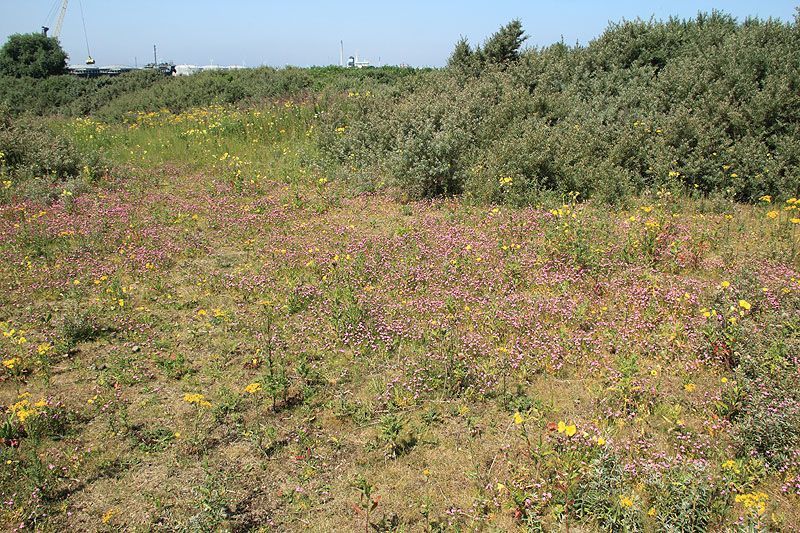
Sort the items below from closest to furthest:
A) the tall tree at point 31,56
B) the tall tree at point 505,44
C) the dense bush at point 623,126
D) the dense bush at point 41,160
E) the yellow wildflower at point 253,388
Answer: the yellow wildflower at point 253,388 → the dense bush at point 623,126 → the dense bush at point 41,160 → the tall tree at point 505,44 → the tall tree at point 31,56

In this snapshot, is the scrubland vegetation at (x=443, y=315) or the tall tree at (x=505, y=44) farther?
the tall tree at (x=505, y=44)

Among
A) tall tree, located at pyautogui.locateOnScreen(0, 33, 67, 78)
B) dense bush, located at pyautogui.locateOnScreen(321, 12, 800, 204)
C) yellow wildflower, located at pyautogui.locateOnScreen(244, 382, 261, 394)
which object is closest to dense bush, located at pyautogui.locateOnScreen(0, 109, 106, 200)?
dense bush, located at pyautogui.locateOnScreen(321, 12, 800, 204)

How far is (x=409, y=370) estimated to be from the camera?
4.96 m

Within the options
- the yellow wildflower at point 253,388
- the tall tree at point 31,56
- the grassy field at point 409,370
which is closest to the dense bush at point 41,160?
the grassy field at point 409,370

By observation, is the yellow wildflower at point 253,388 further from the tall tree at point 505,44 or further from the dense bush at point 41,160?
Answer: the tall tree at point 505,44

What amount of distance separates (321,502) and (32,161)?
11219 millimetres

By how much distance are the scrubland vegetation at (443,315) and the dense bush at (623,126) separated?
0.18ft

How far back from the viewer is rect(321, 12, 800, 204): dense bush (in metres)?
8.70

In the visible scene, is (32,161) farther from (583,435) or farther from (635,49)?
(635,49)

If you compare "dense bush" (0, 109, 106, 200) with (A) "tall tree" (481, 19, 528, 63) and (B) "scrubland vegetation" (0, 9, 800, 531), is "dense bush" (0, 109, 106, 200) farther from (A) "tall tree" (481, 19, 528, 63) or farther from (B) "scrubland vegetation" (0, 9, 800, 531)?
(A) "tall tree" (481, 19, 528, 63)

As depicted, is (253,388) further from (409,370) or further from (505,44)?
(505,44)

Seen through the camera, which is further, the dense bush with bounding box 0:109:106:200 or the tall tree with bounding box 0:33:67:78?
the tall tree with bounding box 0:33:67:78

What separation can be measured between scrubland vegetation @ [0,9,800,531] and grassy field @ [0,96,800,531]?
3 centimetres

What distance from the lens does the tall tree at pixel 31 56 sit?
37191 mm
